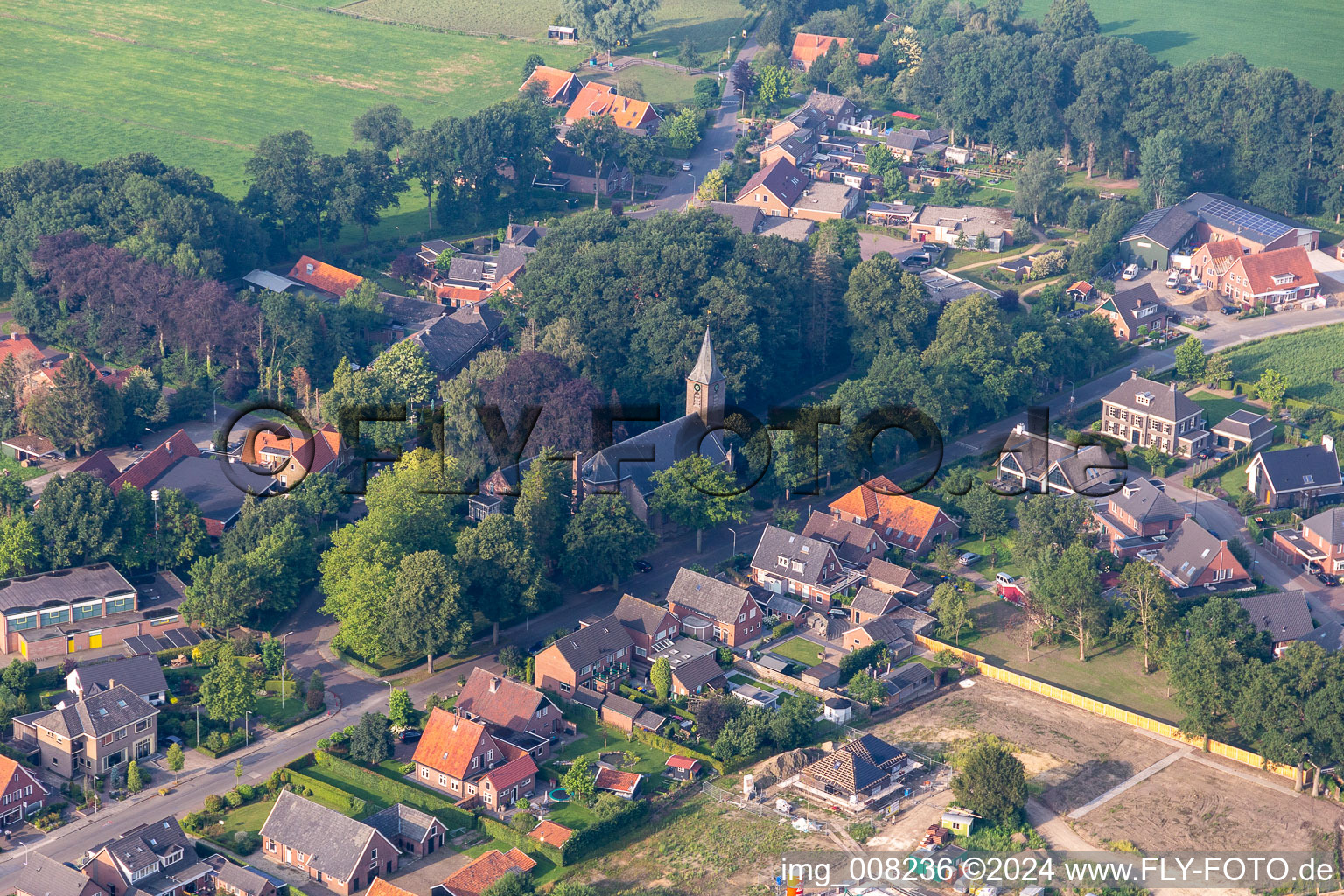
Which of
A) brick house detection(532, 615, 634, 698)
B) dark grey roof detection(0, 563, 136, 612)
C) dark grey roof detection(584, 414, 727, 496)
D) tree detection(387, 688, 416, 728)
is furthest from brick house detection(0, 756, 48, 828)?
dark grey roof detection(584, 414, 727, 496)

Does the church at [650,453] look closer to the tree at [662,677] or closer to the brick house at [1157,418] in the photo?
the tree at [662,677]

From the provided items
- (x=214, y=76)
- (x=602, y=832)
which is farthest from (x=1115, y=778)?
(x=214, y=76)

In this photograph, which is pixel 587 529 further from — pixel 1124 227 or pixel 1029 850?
pixel 1124 227

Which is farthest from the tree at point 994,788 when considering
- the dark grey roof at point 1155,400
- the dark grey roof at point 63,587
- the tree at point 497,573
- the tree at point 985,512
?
the dark grey roof at point 63,587

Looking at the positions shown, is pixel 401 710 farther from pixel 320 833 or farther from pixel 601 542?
pixel 601 542

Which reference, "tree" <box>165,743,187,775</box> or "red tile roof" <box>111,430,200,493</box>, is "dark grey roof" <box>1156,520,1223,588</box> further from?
"red tile roof" <box>111,430,200,493</box>

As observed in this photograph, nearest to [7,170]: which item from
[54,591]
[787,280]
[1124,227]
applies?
[54,591]
